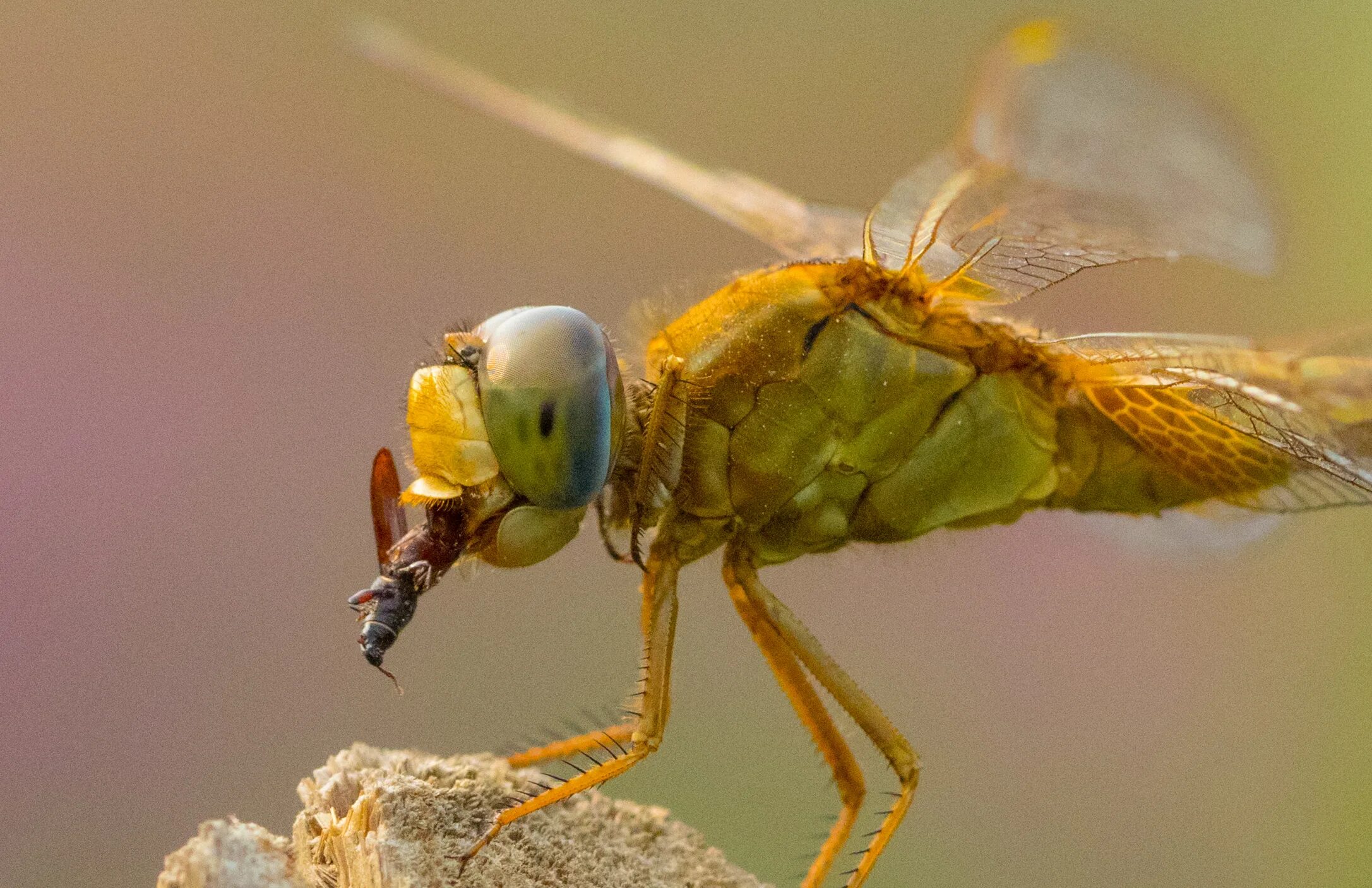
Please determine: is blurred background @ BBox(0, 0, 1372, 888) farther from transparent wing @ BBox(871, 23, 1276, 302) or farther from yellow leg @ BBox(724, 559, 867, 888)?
transparent wing @ BBox(871, 23, 1276, 302)

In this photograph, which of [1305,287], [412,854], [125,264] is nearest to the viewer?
[412,854]

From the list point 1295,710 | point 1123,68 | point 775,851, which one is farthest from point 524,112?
point 1295,710

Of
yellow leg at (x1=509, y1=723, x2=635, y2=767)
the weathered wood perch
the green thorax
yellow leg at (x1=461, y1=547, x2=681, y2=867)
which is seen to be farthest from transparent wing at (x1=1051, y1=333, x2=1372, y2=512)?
the weathered wood perch

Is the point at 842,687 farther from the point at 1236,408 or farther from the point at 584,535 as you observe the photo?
the point at 1236,408

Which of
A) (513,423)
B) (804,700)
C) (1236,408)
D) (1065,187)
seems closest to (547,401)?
(513,423)

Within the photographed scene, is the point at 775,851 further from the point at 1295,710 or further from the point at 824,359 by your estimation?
the point at 1295,710
